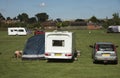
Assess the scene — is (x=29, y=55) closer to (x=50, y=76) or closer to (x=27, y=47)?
(x=27, y=47)

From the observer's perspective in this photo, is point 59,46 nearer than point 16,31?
Yes

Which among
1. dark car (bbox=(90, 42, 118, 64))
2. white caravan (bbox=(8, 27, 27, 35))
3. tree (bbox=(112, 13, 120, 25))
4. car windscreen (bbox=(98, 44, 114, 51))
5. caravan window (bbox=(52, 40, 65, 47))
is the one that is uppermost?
tree (bbox=(112, 13, 120, 25))

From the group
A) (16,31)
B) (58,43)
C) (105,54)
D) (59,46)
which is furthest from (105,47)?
(16,31)

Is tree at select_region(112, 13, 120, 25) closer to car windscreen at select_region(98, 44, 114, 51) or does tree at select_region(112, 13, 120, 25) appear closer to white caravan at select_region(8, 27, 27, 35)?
white caravan at select_region(8, 27, 27, 35)

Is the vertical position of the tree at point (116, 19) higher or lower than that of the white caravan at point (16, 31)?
higher

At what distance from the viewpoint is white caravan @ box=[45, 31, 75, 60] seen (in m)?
23.6

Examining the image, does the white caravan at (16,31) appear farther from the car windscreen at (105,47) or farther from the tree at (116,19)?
the tree at (116,19)

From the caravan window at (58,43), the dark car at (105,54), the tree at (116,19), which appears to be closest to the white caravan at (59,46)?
the caravan window at (58,43)

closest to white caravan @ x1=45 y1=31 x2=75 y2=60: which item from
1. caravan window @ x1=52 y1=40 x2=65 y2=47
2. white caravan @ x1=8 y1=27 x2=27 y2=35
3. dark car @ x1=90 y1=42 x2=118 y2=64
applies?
caravan window @ x1=52 y1=40 x2=65 y2=47

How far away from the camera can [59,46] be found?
23.7 meters

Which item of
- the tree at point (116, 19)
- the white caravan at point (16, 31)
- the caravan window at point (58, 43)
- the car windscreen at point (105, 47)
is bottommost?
the car windscreen at point (105, 47)

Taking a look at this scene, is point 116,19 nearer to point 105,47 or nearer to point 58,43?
point 58,43

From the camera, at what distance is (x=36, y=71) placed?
1964cm

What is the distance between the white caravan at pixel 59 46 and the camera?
77.6 feet
